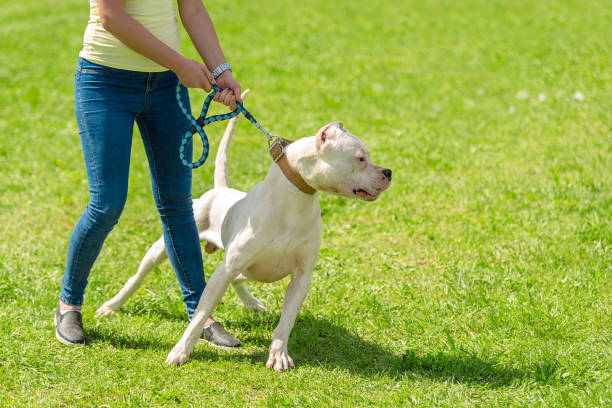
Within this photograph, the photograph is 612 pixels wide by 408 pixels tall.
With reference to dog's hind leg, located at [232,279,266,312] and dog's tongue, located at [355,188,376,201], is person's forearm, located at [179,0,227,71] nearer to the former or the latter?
dog's tongue, located at [355,188,376,201]

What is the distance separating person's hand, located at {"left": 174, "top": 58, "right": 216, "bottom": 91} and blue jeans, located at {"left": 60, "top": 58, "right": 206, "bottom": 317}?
0.75 feet

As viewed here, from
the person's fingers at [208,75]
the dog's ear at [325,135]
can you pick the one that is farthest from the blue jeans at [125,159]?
the dog's ear at [325,135]

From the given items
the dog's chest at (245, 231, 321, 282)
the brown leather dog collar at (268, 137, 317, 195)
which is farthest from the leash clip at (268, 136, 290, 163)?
the dog's chest at (245, 231, 321, 282)

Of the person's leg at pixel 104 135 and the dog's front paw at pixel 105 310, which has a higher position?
the person's leg at pixel 104 135

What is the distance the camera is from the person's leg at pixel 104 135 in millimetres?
4133

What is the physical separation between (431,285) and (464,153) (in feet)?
10.3

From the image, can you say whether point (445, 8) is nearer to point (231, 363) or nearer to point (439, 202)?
point (439, 202)

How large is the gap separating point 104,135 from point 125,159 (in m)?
0.19

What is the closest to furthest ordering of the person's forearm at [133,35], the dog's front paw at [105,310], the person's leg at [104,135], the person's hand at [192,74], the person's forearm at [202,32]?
the person's forearm at [133,35]
the person's hand at [192,74]
the person's leg at [104,135]
the person's forearm at [202,32]
the dog's front paw at [105,310]

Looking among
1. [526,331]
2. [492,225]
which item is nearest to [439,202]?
[492,225]

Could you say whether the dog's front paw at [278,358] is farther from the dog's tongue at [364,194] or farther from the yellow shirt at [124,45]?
the yellow shirt at [124,45]

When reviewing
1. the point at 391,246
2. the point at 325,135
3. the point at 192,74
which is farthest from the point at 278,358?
the point at 391,246

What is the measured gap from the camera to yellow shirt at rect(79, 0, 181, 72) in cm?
409

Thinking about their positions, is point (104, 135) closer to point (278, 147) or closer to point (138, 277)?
point (278, 147)
